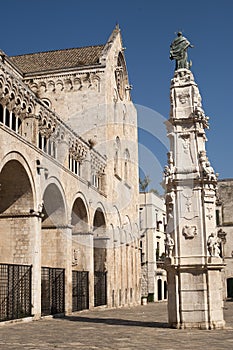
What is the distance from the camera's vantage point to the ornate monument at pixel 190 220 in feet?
45.6

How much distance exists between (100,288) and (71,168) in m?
9.00

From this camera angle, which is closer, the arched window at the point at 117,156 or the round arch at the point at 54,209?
the round arch at the point at 54,209

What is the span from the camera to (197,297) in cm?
1388

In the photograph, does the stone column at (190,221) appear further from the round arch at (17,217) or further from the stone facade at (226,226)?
the stone facade at (226,226)

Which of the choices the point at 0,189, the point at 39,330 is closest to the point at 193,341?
the point at 39,330

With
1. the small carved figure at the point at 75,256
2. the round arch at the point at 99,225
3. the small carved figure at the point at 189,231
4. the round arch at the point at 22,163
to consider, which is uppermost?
the round arch at the point at 22,163

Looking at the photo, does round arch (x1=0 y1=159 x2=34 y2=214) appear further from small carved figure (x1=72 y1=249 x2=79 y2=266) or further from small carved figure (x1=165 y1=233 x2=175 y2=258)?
small carved figure (x1=72 y1=249 x2=79 y2=266)

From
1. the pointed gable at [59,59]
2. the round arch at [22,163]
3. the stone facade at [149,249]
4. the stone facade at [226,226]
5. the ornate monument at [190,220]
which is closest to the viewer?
the ornate monument at [190,220]

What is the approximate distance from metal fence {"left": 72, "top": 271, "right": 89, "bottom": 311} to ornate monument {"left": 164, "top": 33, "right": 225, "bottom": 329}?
43.0ft

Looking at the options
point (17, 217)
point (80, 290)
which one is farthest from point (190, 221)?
point (80, 290)

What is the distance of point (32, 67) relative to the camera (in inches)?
1453

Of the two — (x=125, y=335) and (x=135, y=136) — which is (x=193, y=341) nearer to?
(x=125, y=335)

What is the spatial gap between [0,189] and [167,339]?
11.1 m

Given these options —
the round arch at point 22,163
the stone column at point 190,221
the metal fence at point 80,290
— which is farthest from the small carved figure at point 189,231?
the metal fence at point 80,290
